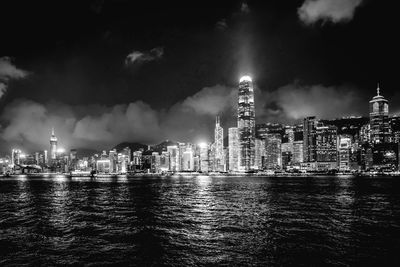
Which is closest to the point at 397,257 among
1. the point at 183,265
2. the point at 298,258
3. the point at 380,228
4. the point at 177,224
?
the point at 298,258

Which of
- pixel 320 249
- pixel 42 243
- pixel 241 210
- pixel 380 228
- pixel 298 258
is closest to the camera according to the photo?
pixel 298 258

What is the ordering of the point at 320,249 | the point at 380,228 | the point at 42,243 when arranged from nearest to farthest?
1. the point at 320,249
2. the point at 42,243
3. the point at 380,228

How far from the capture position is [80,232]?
3322 centimetres

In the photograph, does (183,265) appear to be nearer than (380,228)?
Yes

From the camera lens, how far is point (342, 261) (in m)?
23.2

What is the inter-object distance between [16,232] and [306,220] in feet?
105

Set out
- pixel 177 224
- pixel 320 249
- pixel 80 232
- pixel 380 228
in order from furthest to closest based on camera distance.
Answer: pixel 177 224 → pixel 380 228 → pixel 80 232 → pixel 320 249

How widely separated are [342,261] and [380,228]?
51.6 ft

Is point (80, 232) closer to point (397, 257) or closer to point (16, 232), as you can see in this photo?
point (16, 232)

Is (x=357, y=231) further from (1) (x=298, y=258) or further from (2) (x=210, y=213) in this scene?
(2) (x=210, y=213)

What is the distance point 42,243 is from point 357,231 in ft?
97.9

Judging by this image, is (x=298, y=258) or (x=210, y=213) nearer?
(x=298, y=258)

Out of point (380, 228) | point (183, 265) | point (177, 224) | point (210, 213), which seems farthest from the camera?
point (210, 213)

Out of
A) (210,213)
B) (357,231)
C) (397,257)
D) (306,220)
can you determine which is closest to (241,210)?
(210,213)
